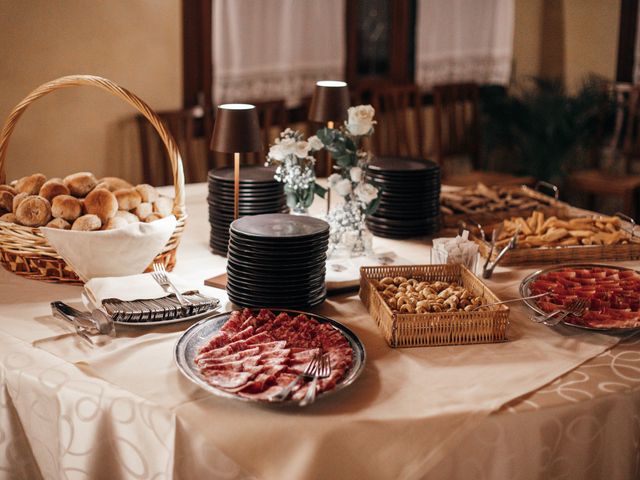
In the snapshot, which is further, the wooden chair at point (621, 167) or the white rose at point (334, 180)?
the wooden chair at point (621, 167)

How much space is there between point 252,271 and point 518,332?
582 mm

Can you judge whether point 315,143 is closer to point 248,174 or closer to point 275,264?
point 248,174

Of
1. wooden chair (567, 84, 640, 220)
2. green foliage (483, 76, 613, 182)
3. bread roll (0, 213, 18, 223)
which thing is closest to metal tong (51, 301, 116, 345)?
bread roll (0, 213, 18, 223)

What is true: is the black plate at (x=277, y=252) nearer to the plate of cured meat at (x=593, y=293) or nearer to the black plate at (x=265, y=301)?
the black plate at (x=265, y=301)

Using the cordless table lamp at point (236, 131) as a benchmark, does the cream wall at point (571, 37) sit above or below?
above

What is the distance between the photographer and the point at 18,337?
1655 millimetres

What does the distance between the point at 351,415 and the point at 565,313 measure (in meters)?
0.60

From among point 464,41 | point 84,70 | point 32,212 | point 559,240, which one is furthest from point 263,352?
point 464,41

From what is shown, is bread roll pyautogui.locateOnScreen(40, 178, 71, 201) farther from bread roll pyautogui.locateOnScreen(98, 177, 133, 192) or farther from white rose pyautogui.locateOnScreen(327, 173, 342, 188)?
white rose pyautogui.locateOnScreen(327, 173, 342, 188)

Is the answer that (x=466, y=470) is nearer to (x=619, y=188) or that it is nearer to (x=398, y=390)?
(x=398, y=390)

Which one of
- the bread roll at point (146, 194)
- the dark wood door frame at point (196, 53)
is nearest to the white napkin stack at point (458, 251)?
the bread roll at point (146, 194)

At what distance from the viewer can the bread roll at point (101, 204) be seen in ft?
6.47

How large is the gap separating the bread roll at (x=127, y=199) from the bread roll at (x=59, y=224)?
5.5 inches

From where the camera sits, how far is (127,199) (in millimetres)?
2037
